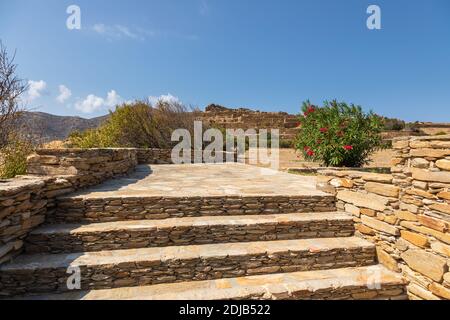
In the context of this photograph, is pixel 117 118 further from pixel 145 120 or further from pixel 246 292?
pixel 246 292

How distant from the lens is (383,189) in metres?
3.40

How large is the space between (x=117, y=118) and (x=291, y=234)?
9.60m

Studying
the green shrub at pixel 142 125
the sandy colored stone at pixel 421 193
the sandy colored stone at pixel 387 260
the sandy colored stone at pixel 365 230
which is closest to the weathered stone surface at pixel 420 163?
the sandy colored stone at pixel 421 193

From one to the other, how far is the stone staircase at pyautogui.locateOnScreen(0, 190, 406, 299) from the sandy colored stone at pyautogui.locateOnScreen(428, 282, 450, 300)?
0.30 meters

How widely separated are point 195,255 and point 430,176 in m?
Result: 2.72

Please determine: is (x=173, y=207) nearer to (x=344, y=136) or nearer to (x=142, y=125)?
(x=344, y=136)

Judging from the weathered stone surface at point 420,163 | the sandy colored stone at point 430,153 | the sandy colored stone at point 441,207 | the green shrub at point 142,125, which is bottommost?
the sandy colored stone at point 441,207

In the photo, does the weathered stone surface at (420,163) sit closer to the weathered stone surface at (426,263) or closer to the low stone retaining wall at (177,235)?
the weathered stone surface at (426,263)

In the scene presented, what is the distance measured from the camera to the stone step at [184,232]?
3043 millimetres

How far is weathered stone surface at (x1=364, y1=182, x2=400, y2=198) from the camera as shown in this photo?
323 centimetres

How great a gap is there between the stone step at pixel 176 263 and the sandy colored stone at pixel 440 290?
0.71 meters

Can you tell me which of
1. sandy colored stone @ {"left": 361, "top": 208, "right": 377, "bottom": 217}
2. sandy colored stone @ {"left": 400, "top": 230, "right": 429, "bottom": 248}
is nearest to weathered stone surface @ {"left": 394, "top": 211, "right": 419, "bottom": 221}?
sandy colored stone @ {"left": 400, "top": 230, "right": 429, "bottom": 248}

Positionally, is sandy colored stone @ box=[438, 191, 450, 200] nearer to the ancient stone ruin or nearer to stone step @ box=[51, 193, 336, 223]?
the ancient stone ruin

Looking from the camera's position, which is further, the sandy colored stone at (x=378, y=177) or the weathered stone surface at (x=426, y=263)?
the sandy colored stone at (x=378, y=177)
